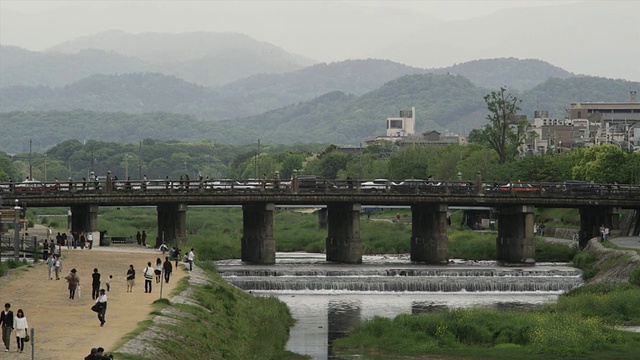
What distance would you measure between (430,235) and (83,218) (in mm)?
34147

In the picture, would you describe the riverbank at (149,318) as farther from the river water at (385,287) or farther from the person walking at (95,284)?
the river water at (385,287)

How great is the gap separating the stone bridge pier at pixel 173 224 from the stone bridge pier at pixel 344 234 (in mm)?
15490

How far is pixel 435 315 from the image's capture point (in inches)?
3155

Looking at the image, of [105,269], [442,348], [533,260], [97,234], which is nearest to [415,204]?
[533,260]

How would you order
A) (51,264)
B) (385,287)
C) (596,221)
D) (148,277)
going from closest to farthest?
(148,277), (51,264), (385,287), (596,221)

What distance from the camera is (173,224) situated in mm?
121562

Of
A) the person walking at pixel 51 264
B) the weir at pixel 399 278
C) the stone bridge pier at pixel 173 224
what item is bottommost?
the weir at pixel 399 278

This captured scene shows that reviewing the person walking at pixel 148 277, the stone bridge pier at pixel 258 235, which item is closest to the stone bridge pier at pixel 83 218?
the stone bridge pier at pixel 258 235

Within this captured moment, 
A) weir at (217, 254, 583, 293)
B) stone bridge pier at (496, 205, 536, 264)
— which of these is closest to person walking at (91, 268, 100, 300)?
weir at (217, 254, 583, 293)

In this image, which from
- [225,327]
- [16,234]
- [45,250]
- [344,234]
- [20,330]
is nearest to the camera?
[20,330]

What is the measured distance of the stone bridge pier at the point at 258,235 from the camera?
12312 cm

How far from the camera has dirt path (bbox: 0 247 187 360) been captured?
5515 centimetres

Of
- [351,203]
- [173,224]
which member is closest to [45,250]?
[173,224]

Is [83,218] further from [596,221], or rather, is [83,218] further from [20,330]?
[20,330]
